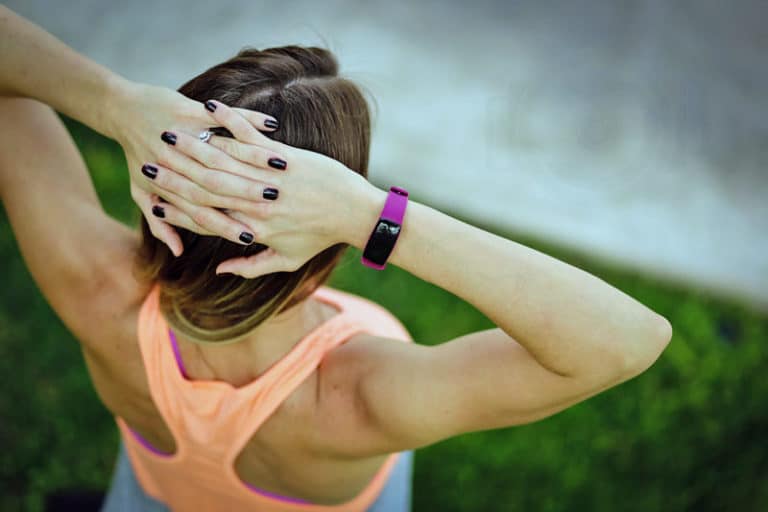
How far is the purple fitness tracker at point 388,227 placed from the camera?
129 centimetres

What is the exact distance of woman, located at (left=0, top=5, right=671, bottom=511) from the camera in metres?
1.29

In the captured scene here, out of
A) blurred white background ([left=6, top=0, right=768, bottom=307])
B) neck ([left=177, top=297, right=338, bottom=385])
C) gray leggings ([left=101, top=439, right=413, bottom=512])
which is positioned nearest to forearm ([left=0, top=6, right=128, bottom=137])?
neck ([left=177, top=297, right=338, bottom=385])

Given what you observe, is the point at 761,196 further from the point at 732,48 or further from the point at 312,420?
the point at 312,420

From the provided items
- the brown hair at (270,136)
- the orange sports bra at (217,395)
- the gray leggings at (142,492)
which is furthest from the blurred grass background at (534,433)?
the brown hair at (270,136)

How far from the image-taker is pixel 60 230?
162cm

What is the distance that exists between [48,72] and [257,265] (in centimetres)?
63

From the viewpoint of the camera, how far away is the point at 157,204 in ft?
4.47

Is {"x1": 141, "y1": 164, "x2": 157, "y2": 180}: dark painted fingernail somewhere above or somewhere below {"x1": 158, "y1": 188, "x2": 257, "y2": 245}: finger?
above

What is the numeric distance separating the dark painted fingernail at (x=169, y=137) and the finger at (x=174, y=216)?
0.12 meters

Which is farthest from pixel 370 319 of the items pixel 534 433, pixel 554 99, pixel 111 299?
pixel 554 99

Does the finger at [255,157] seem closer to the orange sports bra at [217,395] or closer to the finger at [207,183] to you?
the finger at [207,183]

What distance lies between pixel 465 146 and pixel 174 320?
3.29m

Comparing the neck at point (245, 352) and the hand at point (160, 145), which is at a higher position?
the hand at point (160, 145)

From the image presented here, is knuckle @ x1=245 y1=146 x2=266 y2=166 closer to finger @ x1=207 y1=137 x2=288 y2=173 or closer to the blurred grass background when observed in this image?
finger @ x1=207 y1=137 x2=288 y2=173
